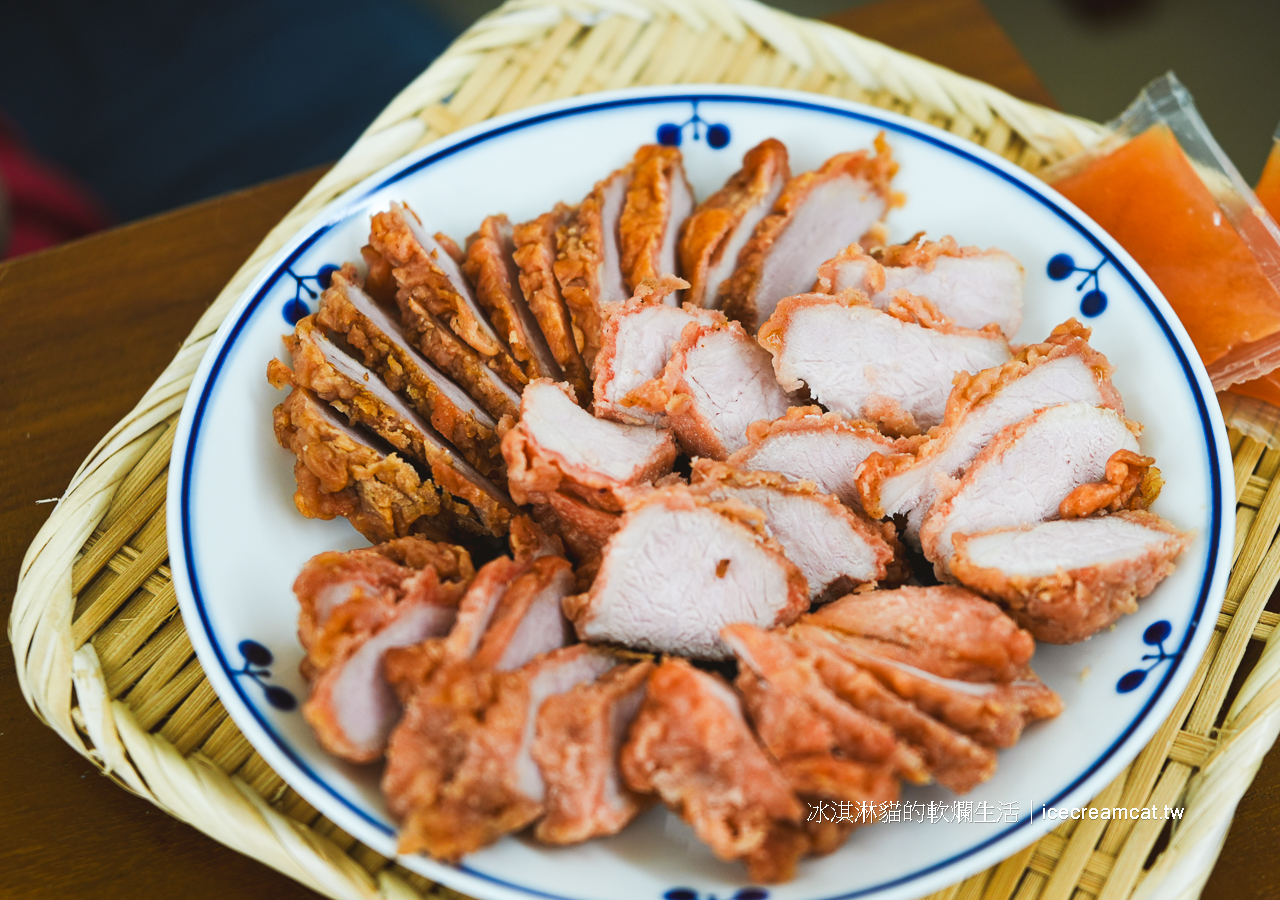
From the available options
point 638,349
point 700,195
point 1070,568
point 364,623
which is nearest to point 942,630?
point 1070,568

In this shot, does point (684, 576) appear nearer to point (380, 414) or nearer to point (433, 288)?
point (380, 414)

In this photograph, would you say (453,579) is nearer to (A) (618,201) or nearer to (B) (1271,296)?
(A) (618,201)

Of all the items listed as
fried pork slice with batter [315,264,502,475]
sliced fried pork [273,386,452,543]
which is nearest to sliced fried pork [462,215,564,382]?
fried pork slice with batter [315,264,502,475]

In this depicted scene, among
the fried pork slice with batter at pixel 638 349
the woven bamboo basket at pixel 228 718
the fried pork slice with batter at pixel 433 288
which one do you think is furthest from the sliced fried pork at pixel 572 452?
the woven bamboo basket at pixel 228 718

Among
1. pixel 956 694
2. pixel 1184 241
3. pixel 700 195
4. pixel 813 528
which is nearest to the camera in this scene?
pixel 956 694

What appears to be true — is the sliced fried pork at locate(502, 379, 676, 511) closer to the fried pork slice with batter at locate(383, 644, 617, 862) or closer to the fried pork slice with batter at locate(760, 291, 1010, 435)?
the fried pork slice with batter at locate(760, 291, 1010, 435)

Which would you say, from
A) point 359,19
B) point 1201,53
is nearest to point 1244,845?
point 359,19

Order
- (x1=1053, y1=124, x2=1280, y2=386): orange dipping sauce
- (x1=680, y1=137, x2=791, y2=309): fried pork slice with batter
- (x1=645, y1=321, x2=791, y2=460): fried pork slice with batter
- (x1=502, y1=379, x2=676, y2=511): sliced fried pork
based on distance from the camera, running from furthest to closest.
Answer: (x1=1053, y1=124, x2=1280, y2=386): orange dipping sauce, (x1=680, y1=137, x2=791, y2=309): fried pork slice with batter, (x1=645, y1=321, x2=791, y2=460): fried pork slice with batter, (x1=502, y1=379, x2=676, y2=511): sliced fried pork
